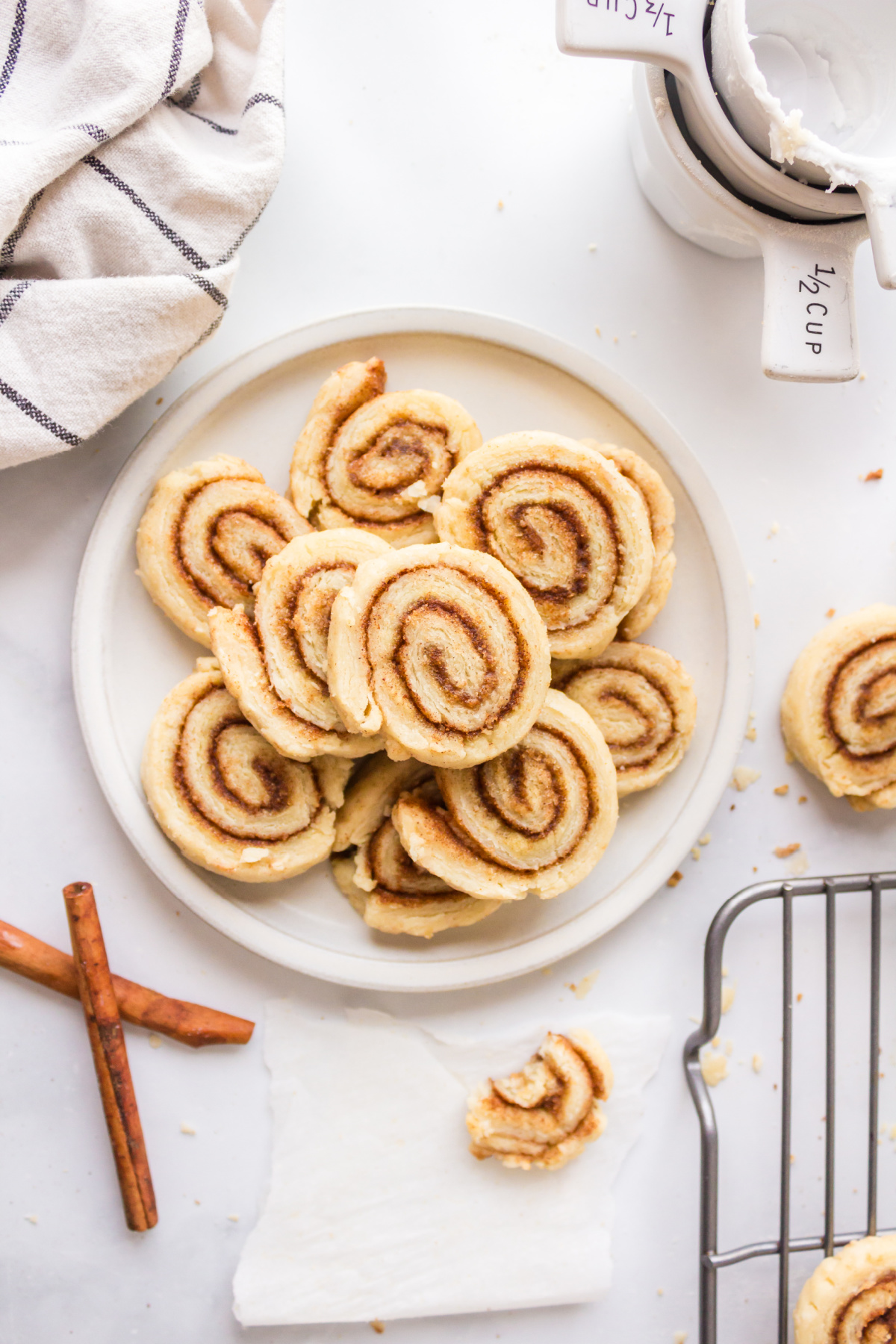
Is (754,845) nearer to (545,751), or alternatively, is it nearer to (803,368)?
(545,751)

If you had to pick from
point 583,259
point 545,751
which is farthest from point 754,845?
point 583,259

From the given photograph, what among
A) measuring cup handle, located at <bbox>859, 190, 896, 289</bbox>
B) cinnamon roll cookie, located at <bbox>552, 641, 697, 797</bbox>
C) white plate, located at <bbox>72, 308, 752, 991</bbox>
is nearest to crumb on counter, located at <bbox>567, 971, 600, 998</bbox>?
white plate, located at <bbox>72, 308, 752, 991</bbox>

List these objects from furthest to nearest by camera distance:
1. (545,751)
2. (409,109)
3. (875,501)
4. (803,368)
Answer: (875,501) → (409,109) → (545,751) → (803,368)

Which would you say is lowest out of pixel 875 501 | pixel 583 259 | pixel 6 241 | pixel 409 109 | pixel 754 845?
pixel 754 845

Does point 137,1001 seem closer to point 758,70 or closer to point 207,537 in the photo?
point 207,537

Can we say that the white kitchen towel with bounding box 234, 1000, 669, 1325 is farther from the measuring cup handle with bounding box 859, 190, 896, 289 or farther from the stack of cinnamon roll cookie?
the measuring cup handle with bounding box 859, 190, 896, 289

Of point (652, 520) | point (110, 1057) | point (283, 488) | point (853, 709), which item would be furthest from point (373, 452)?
point (110, 1057)
